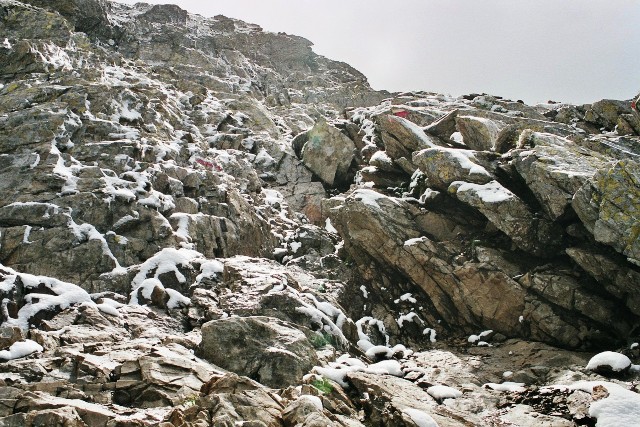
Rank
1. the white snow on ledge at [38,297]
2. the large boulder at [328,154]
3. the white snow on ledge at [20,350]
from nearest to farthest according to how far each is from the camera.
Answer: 1. the white snow on ledge at [20,350]
2. the white snow on ledge at [38,297]
3. the large boulder at [328,154]

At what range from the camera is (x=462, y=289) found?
21.7 m

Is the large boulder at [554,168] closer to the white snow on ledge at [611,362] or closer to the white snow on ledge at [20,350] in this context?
the white snow on ledge at [611,362]

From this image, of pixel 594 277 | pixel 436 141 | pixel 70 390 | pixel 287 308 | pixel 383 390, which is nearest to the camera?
pixel 70 390

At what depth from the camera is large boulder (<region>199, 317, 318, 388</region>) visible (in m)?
12.8

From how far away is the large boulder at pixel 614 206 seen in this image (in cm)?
1820

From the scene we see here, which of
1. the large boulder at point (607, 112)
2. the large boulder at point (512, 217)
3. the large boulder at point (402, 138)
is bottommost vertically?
the large boulder at point (512, 217)

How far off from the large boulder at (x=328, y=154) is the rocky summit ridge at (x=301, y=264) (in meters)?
0.18

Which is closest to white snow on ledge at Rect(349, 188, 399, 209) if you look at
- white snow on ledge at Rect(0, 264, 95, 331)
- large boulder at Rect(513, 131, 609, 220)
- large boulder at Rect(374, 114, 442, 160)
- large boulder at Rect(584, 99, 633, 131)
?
large boulder at Rect(374, 114, 442, 160)

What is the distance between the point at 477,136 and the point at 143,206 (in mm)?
20026

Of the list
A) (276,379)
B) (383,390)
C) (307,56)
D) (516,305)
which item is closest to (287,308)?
(276,379)

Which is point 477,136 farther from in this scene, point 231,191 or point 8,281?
point 8,281

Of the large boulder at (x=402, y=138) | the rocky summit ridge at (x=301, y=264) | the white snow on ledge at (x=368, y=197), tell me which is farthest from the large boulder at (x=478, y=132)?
the white snow on ledge at (x=368, y=197)

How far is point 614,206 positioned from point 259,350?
1547 cm

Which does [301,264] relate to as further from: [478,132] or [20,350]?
[20,350]
